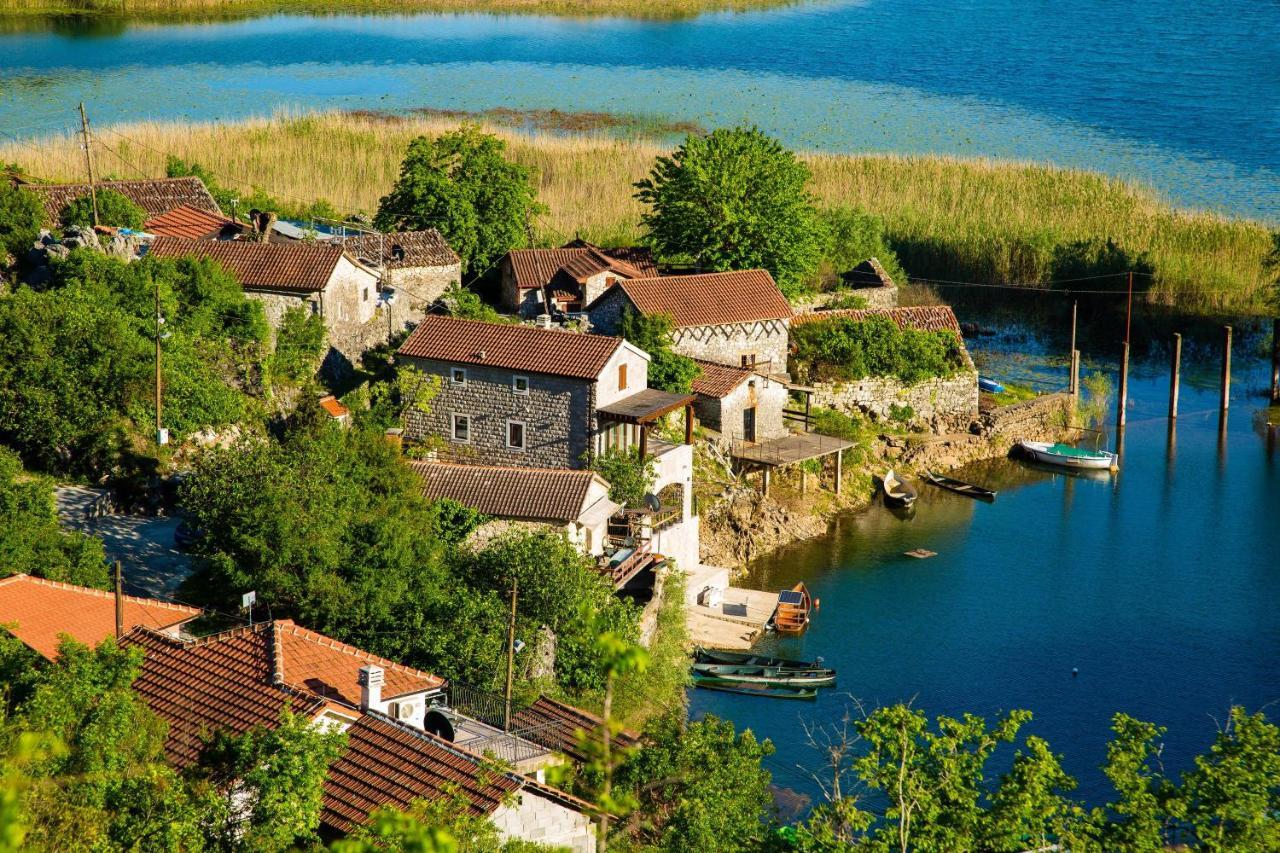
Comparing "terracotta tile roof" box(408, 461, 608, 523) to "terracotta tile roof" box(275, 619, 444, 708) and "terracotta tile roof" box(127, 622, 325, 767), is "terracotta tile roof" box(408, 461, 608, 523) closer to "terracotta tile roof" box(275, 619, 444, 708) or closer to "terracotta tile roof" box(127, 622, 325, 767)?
"terracotta tile roof" box(275, 619, 444, 708)

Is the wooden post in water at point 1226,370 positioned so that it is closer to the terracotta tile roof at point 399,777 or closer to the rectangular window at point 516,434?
the rectangular window at point 516,434

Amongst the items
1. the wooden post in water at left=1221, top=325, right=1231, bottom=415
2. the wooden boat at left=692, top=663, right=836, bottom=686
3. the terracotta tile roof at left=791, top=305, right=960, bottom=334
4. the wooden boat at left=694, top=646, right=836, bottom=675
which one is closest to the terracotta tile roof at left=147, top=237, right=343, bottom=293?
the wooden boat at left=694, top=646, right=836, bottom=675

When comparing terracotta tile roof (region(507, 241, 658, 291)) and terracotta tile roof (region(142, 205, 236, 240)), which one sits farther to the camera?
terracotta tile roof (region(507, 241, 658, 291))

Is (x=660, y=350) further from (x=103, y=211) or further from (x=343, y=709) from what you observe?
(x=343, y=709)

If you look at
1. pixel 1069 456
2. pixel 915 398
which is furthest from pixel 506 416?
pixel 1069 456

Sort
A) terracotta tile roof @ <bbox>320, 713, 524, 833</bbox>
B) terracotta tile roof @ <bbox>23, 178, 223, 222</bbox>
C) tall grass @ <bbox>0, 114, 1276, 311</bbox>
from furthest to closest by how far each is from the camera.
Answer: tall grass @ <bbox>0, 114, 1276, 311</bbox>
terracotta tile roof @ <bbox>23, 178, 223, 222</bbox>
terracotta tile roof @ <bbox>320, 713, 524, 833</bbox>

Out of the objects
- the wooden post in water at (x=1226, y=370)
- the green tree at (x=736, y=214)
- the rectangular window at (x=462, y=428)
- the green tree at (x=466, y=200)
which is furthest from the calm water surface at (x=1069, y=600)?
the green tree at (x=466, y=200)
